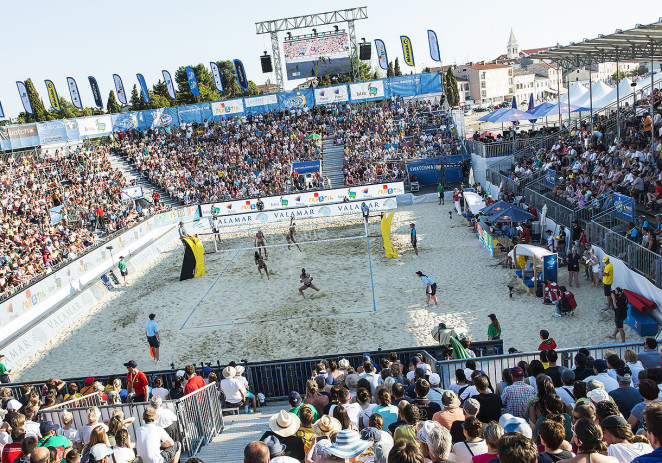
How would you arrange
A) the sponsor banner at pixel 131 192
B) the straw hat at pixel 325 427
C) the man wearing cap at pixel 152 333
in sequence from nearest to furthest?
the straw hat at pixel 325 427 < the man wearing cap at pixel 152 333 < the sponsor banner at pixel 131 192

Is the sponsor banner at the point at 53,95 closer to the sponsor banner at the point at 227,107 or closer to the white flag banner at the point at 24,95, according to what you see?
the white flag banner at the point at 24,95

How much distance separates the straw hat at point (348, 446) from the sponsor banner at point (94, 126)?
38453mm

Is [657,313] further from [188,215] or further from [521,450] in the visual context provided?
[188,215]

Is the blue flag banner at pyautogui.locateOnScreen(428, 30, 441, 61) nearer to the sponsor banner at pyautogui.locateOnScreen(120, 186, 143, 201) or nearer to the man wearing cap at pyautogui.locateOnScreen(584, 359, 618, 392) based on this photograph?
the sponsor banner at pyautogui.locateOnScreen(120, 186, 143, 201)

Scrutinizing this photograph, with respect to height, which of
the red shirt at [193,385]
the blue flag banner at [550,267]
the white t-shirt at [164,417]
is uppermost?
the white t-shirt at [164,417]

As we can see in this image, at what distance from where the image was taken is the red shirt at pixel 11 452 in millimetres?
5738

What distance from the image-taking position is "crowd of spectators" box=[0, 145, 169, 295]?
21250 millimetres

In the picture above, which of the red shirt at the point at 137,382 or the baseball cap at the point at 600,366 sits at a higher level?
the baseball cap at the point at 600,366

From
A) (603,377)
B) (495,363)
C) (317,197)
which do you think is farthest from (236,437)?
(317,197)

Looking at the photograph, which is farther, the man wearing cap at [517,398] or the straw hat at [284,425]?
the man wearing cap at [517,398]

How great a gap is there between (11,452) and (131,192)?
88.8ft

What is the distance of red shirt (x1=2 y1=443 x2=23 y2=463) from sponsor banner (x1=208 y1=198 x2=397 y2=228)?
781 inches

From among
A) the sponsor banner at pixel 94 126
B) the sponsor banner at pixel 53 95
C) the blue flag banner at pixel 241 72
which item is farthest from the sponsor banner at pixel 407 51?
the sponsor banner at pixel 53 95

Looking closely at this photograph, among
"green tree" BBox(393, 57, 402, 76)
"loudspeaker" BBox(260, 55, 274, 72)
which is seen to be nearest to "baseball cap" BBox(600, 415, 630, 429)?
"loudspeaker" BBox(260, 55, 274, 72)
